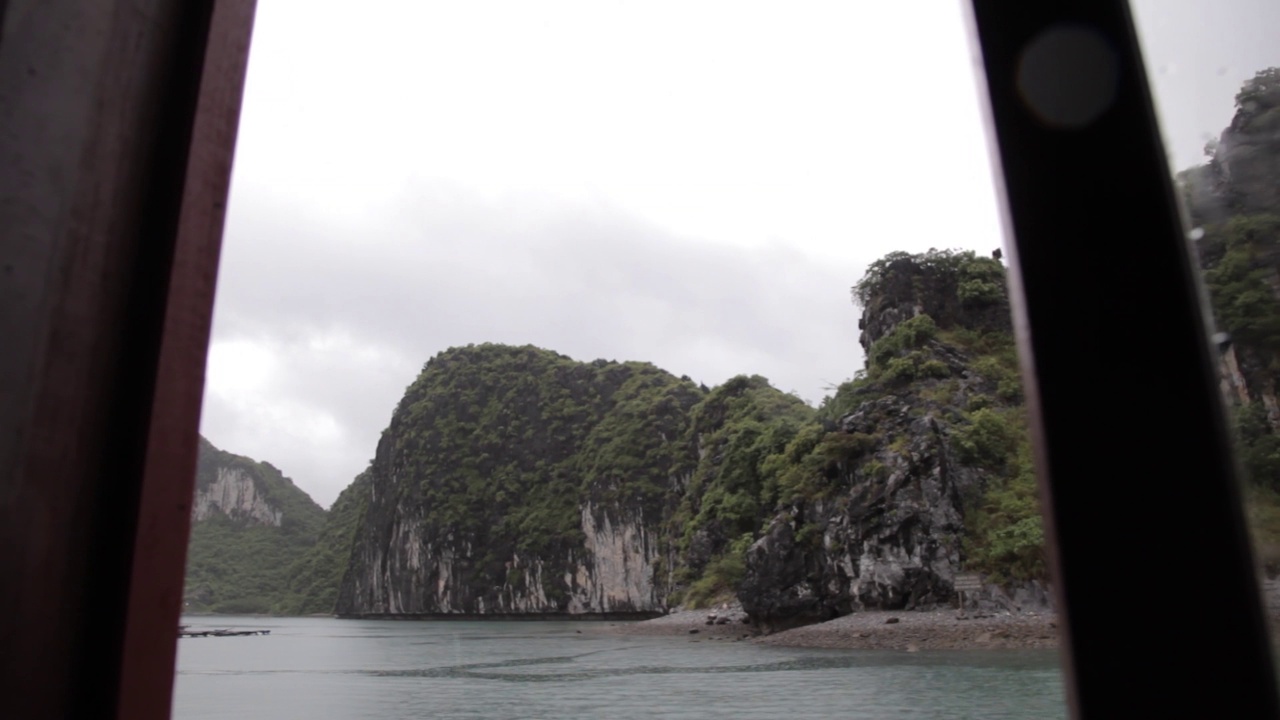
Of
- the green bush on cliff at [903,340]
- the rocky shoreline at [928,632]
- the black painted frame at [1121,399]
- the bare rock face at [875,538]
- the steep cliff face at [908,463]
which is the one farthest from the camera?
the green bush on cliff at [903,340]

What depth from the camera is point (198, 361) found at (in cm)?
130

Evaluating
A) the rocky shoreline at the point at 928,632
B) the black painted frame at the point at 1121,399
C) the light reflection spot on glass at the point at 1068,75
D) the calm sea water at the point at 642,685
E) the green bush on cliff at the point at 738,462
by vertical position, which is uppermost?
the green bush on cliff at the point at 738,462

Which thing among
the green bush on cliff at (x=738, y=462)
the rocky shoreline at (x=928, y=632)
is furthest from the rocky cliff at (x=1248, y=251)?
the green bush on cliff at (x=738, y=462)

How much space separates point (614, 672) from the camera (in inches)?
865

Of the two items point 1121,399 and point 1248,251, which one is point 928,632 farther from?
point 1121,399

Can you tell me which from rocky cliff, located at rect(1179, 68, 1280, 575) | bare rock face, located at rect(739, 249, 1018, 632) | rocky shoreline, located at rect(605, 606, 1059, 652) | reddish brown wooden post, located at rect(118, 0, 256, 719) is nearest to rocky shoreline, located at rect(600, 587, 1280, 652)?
rocky shoreline, located at rect(605, 606, 1059, 652)

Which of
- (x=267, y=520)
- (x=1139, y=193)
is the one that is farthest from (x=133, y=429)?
(x=267, y=520)

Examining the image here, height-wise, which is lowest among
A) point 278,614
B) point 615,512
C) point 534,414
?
point 278,614

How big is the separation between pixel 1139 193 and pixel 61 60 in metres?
1.49

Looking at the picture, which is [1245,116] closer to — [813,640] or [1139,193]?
[1139,193]

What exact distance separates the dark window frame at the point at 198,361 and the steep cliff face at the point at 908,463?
89.7ft

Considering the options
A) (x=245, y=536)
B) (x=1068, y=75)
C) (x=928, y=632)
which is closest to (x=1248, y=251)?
(x=1068, y=75)

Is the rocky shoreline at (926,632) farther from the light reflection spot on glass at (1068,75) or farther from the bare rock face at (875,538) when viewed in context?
the light reflection spot on glass at (1068,75)

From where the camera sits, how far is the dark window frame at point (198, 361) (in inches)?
33.2
